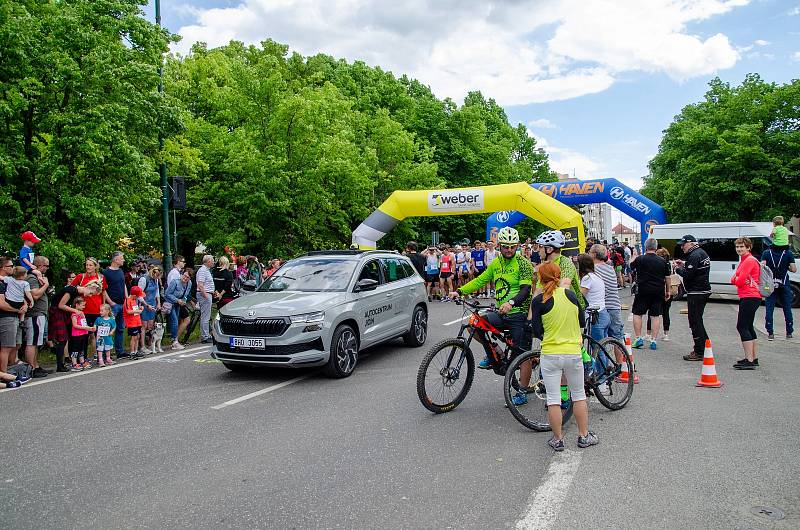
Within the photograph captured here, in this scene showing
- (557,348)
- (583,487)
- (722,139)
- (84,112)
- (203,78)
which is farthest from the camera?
(722,139)

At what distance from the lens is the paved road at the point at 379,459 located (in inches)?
158

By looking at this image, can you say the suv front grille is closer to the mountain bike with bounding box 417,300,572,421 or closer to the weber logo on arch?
the mountain bike with bounding box 417,300,572,421

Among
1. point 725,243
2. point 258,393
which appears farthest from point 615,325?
point 725,243

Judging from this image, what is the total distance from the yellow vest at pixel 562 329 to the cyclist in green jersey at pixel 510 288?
1.21 meters

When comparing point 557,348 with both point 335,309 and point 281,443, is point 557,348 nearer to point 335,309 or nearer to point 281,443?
point 281,443

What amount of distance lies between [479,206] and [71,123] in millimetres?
12557

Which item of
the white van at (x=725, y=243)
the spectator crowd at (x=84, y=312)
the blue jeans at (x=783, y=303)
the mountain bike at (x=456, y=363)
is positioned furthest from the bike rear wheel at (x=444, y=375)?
the white van at (x=725, y=243)

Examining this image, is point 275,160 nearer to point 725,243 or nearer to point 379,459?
point 725,243

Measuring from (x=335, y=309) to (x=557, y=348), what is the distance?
156 inches

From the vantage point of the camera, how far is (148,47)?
13602 millimetres

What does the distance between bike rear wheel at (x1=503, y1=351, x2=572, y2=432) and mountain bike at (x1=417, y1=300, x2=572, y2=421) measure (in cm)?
17

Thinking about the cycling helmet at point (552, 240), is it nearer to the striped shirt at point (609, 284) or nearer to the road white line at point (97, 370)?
the striped shirt at point (609, 284)

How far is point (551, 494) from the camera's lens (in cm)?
427

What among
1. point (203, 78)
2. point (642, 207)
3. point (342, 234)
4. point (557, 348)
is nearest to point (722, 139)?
point (642, 207)
